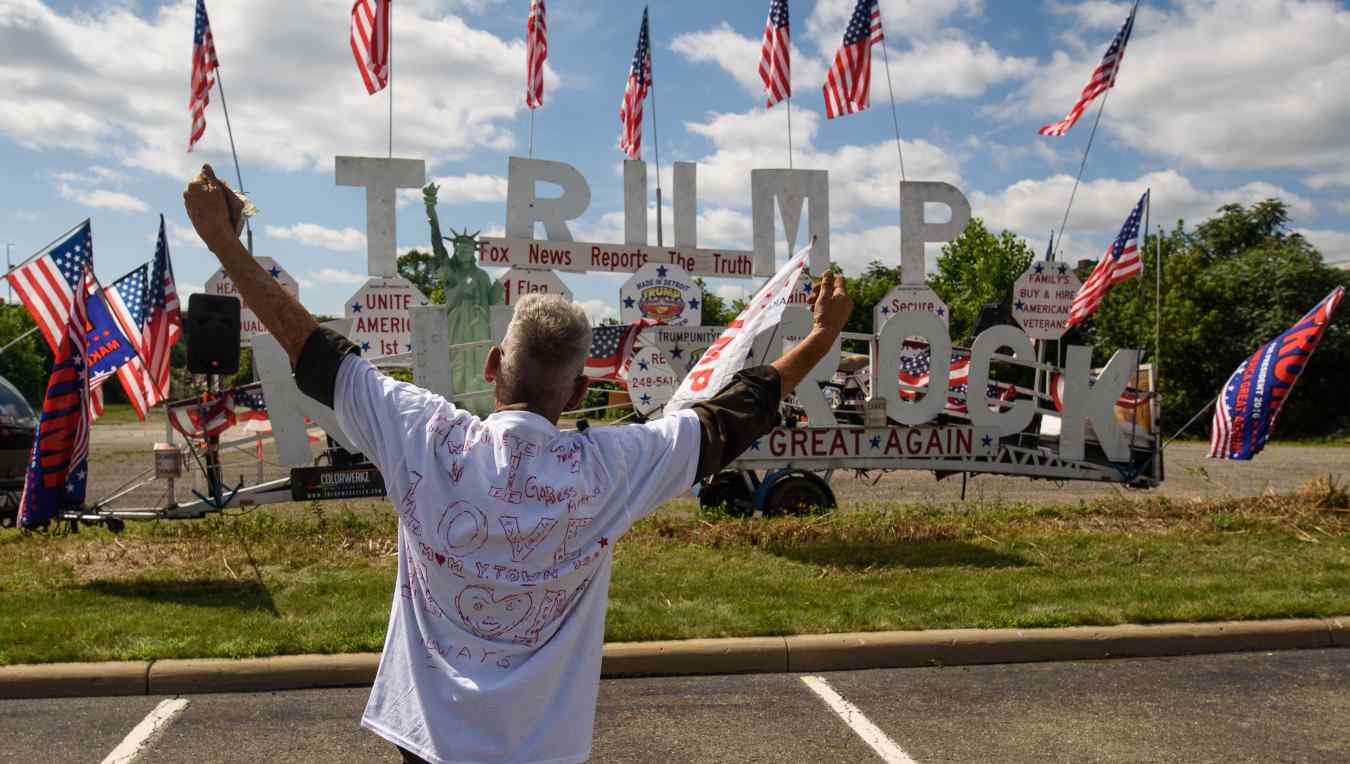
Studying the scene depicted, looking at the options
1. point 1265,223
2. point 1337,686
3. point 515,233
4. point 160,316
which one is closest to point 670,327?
point 515,233

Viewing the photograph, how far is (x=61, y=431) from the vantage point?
8484mm

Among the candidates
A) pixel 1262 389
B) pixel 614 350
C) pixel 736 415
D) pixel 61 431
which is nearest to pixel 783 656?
pixel 736 415

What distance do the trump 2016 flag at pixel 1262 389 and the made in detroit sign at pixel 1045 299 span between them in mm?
3355

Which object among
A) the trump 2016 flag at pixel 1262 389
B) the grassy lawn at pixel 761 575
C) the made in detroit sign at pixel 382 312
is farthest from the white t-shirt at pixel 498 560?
the made in detroit sign at pixel 382 312

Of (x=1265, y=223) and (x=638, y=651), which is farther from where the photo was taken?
(x=1265, y=223)

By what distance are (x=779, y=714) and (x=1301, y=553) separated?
5.92m

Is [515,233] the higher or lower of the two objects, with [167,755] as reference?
higher

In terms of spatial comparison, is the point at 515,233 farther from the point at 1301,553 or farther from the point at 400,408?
the point at 400,408

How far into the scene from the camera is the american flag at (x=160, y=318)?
10516 mm

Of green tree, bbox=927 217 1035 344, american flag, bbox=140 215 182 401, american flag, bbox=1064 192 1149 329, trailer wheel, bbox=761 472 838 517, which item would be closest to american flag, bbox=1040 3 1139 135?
american flag, bbox=1064 192 1149 329

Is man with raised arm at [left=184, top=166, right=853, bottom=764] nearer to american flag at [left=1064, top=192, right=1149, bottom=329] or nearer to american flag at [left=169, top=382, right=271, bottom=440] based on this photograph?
american flag at [left=169, top=382, right=271, bottom=440]

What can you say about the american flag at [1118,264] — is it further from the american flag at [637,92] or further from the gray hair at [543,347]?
the gray hair at [543,347]

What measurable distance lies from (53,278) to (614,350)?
5501 mm

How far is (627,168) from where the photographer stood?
1273cm
